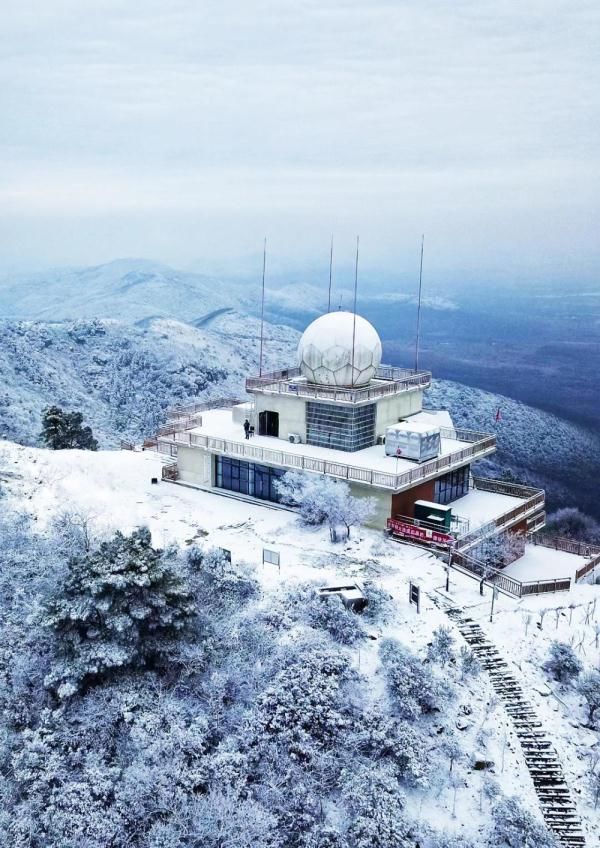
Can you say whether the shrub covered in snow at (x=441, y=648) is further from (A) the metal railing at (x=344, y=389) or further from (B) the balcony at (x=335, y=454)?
(A) the metal railing at (x=344, y=389)

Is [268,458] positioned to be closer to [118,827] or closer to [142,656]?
[142,656]

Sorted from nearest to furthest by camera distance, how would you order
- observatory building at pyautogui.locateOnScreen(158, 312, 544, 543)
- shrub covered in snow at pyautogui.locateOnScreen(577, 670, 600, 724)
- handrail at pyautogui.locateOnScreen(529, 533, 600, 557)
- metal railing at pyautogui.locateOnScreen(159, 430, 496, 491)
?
shrub covered in snow at pyautogui.locateOnScreen(577, 670, 600, 724)
metal railing at pyautogui.locateOnScreen(159, 430, 496, 491)
observatory building at pyautogui.locateOnScreen(158, 312, 544, 543)
handrail at pyautogui.locateOnScreen(529, 533, 600, 557)

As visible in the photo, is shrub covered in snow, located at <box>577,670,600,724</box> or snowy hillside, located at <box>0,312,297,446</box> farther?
snowy hillside, located at <box>0,312,297,446</box>

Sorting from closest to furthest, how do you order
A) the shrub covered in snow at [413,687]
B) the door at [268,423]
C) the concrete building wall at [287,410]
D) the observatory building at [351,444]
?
the shrub covered in snow at [413,687] < the observatory building at [351,444] < the concrete building wall at [287,410] < the door at [268,423]

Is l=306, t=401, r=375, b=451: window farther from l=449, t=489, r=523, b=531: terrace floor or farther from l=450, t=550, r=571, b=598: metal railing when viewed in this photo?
l=450, t=550, r=571, b=598: metal railing

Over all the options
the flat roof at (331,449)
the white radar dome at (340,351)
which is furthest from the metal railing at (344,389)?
the flat roof at (331,449)

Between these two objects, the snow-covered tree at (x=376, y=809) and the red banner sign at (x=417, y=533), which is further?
the red banner sign at (x=417, y=533)

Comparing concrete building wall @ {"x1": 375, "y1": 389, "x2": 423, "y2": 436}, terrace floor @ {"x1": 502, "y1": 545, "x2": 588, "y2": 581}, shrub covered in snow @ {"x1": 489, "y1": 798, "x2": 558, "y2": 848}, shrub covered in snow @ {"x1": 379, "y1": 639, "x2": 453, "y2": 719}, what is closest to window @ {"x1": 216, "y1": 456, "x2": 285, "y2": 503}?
concrete building wall @ {"x1": 375, "y1": 389, "x2": 423, "y2": 436}
